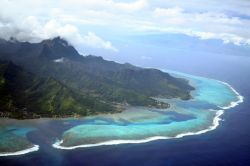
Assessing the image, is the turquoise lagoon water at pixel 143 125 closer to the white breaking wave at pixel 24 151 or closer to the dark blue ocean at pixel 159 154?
the dark blue ocean at pixel 159 154

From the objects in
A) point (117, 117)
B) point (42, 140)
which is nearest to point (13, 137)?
point (42, 140)

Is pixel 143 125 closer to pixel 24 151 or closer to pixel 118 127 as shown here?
pixel 118 127

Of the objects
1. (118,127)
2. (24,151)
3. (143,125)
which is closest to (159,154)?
(118,127)

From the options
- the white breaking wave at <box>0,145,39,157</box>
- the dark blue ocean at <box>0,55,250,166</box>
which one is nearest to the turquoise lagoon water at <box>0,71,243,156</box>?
the white breaking wave at <box>0,145,39,157</box>

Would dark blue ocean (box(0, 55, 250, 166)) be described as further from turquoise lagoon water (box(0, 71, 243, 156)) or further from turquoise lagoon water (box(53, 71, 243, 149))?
turquoise lagoon water (box(53, 71, 243, 149))

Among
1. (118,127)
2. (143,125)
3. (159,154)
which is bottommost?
(159,154)

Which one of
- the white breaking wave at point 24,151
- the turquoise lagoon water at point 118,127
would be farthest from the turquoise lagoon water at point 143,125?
the white breaking wave at point 24,151

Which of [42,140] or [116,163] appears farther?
[42,140]

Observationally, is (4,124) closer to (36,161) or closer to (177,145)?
(36,161)

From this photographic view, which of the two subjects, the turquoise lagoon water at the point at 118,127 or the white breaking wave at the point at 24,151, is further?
the turquoise lagoon water at the point at 118,127
